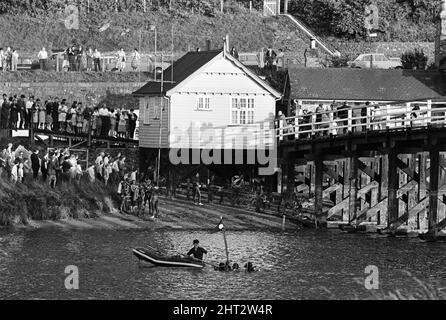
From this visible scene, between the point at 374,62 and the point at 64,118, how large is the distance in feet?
77.5

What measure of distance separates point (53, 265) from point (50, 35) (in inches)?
1748

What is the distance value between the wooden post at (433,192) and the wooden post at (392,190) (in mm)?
1950

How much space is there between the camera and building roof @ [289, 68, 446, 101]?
77.7 metres

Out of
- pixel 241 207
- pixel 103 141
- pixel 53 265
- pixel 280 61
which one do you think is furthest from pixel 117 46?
pixel 53 265

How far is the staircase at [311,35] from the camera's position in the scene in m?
94.2

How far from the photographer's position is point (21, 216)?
61.8m

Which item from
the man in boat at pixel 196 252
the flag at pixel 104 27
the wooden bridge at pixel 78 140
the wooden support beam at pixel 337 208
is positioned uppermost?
the flag at pixel 104 27

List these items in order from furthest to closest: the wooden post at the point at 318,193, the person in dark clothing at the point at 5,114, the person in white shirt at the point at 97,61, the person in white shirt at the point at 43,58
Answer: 1. the person in white shirt at the point at 97,61
2. the person in white shirt at the point at 43,58
3. the person in dark clothing at the point at 5,114
4. the wooden post at the point at 318,193

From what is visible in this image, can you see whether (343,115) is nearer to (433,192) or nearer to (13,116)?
(433,192)

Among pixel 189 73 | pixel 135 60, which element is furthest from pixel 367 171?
pixel 135 60

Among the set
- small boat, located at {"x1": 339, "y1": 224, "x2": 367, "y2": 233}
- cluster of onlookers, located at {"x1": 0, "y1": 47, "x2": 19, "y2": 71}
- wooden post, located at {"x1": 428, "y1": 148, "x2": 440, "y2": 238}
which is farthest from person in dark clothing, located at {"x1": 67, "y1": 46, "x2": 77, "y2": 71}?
wooden post, located at {"x1": 428, "y1": 148, "x2": 440, "y2": 238}

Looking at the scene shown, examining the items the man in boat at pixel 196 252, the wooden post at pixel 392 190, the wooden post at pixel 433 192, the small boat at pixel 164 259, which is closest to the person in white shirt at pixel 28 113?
the wooden post at pixel 392 190

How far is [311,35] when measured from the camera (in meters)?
96.1

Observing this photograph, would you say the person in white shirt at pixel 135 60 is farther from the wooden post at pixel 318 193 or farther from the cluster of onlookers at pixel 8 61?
the wooden post at pixel 318 193
